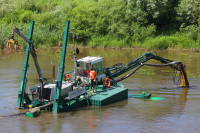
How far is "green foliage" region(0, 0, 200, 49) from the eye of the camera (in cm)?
5109

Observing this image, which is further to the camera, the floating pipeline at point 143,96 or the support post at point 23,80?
the floating pipeline at point 143,96

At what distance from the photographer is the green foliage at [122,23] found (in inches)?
2012

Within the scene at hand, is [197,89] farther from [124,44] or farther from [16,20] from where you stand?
[16,20]

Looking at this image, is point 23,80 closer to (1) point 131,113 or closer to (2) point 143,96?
(1) point 131,113

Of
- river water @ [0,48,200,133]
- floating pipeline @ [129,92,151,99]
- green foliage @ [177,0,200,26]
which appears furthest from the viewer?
green foliage @ [177,0,200,26]

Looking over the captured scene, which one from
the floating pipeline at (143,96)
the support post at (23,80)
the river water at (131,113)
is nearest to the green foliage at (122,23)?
the river water at (131,113)

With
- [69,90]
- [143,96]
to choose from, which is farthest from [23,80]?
[143,96]

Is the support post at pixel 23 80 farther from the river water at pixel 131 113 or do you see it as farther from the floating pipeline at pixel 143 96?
the floating pipeline at pixel 143 96

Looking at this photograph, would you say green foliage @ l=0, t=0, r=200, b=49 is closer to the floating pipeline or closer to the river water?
the river water

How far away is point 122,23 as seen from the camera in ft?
181

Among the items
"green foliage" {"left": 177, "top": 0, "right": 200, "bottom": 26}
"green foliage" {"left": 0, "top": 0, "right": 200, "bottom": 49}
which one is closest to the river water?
"green foliage" {"left": 0, "top": 0, "right": 200, "bottom": 49}

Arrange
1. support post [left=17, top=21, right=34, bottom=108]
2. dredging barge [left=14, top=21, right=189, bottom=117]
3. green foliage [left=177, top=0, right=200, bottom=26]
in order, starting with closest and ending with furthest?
dredging barge [left=14, top=21, right=189, bottom=117]
support post [left=17, top=21, right=34, bottom=108]
green foliage [left=177, top=0, right=200, bottom=26]

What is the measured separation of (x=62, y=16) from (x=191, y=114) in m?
40.8

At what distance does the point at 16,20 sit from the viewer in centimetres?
6162
